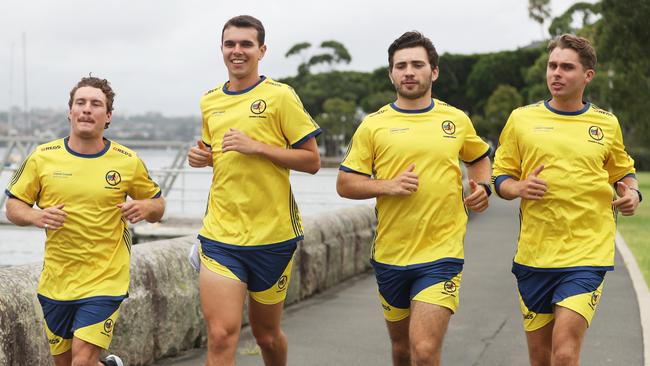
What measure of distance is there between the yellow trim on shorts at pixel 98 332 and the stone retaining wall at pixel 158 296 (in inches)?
26.7

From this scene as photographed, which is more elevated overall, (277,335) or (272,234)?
(272,234)

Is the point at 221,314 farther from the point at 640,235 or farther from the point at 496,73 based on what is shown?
the point at 496,73

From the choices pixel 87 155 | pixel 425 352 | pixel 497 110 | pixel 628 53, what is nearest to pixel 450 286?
pixel 425 352

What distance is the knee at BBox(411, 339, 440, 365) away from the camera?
506cm

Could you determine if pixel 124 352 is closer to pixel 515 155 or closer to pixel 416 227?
pixel 416 227

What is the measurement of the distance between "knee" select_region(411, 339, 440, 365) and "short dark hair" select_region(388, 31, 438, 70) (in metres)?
1.52

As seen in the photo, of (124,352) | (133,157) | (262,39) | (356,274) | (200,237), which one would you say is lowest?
(356,274)

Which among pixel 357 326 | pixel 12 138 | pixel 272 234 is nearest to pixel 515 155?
pixel 272 234

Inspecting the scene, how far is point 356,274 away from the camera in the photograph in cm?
1255

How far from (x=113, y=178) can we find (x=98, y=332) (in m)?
0.81

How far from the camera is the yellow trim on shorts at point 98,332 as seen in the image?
5.05 meters

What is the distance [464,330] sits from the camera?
8844 mm

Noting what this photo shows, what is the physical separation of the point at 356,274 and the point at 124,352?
6.04 m

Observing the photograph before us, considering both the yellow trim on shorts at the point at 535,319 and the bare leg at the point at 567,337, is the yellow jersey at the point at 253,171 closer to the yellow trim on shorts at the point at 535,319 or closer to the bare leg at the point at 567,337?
the yellow trim on shorts at the point at 535,319
